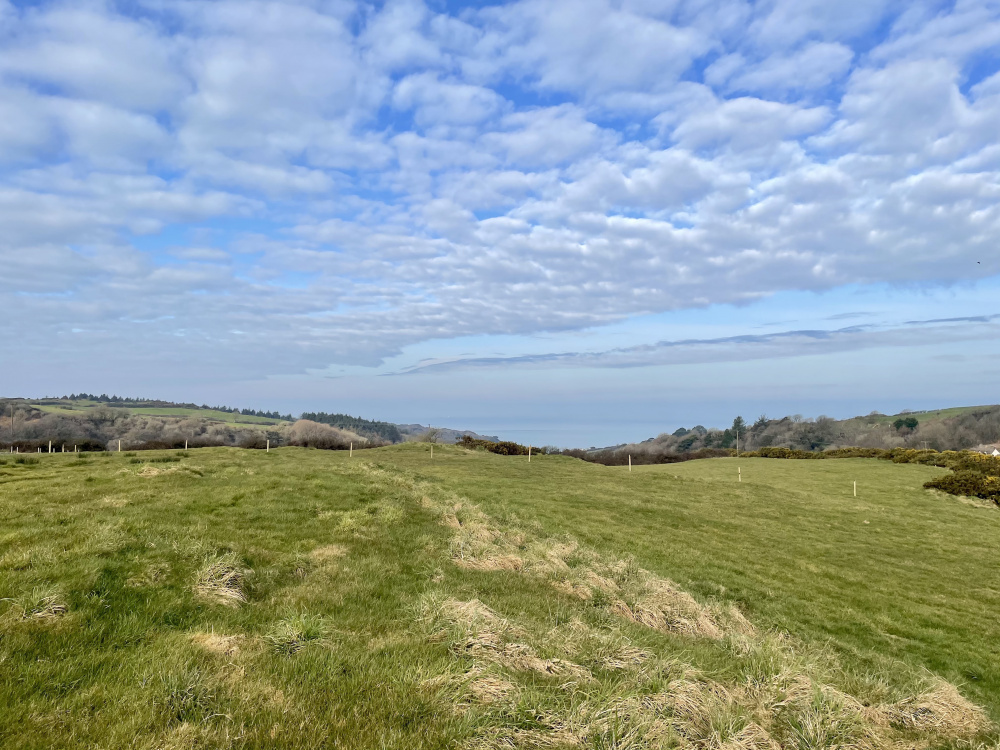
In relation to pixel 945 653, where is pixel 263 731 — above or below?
above

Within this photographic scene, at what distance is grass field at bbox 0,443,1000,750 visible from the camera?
559cm

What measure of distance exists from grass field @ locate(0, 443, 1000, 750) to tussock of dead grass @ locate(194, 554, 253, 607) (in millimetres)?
55

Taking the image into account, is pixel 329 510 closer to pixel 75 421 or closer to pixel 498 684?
pixel 498 684

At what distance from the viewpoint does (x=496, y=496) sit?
28.3 meters

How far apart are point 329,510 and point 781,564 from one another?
19.4m

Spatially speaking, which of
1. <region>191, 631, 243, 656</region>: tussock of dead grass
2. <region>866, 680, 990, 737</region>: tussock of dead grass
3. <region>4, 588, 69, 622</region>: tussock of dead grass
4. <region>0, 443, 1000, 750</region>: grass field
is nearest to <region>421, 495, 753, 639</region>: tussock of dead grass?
<region>0, 443, 1000, 750</region>: grass field

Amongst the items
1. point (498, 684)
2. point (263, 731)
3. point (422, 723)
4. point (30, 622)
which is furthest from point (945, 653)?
point (30, 622)

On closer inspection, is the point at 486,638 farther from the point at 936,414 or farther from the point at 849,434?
the point at 936,414

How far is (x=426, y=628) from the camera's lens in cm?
825

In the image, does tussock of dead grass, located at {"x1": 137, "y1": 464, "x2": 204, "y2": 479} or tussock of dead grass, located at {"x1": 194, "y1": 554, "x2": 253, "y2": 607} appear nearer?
tussock of dead grass, located at {"x1": 194, "y1": 554, "x2": 253, "y2": 607}

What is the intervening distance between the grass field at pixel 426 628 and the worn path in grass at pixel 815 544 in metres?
→ 0.19

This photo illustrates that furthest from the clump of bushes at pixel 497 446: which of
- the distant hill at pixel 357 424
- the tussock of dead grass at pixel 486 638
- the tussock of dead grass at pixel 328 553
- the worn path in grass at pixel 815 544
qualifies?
the distant hill at pixel 357 424

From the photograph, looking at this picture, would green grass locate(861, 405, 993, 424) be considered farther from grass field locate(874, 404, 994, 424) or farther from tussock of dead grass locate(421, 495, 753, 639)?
tussock of dead grass locate(421, 495, 753, 639)

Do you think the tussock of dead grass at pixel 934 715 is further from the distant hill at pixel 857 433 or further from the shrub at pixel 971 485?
the distant hill at pixel 857 433
